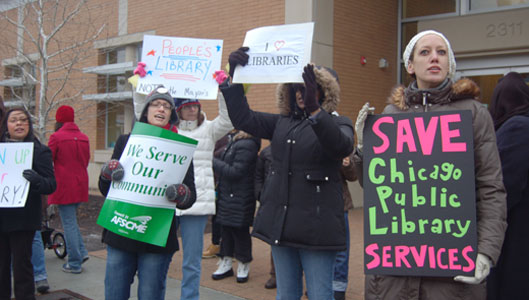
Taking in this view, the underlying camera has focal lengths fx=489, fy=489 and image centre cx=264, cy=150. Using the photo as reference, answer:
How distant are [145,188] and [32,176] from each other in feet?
5.22

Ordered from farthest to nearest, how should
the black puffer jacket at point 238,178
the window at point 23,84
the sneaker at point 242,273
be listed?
the window at point 23,84 → the sneaker at point 242,273 → the black puffer jacket at point 238,178

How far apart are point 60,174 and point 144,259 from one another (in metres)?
3.36

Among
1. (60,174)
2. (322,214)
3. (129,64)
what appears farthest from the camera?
(129,64)

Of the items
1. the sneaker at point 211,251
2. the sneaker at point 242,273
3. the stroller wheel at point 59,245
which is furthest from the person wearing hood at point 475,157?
the stroller wheel at point 59,245

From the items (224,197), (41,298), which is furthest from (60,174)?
(224,197)

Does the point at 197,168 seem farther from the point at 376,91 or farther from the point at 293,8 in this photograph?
the point at 376,91

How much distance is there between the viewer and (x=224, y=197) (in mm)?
5785

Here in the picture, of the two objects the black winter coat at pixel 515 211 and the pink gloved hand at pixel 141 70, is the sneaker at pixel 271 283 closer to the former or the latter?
the pink gloved hand at pixel 141 70

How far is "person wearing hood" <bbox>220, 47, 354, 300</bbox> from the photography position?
3090 millimetres

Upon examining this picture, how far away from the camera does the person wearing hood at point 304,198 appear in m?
3.09

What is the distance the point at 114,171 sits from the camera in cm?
338

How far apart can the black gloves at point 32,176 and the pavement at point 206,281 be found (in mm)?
1466

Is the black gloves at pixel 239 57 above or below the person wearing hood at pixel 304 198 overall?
above

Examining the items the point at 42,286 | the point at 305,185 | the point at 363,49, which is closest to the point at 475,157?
the point at 305,185
